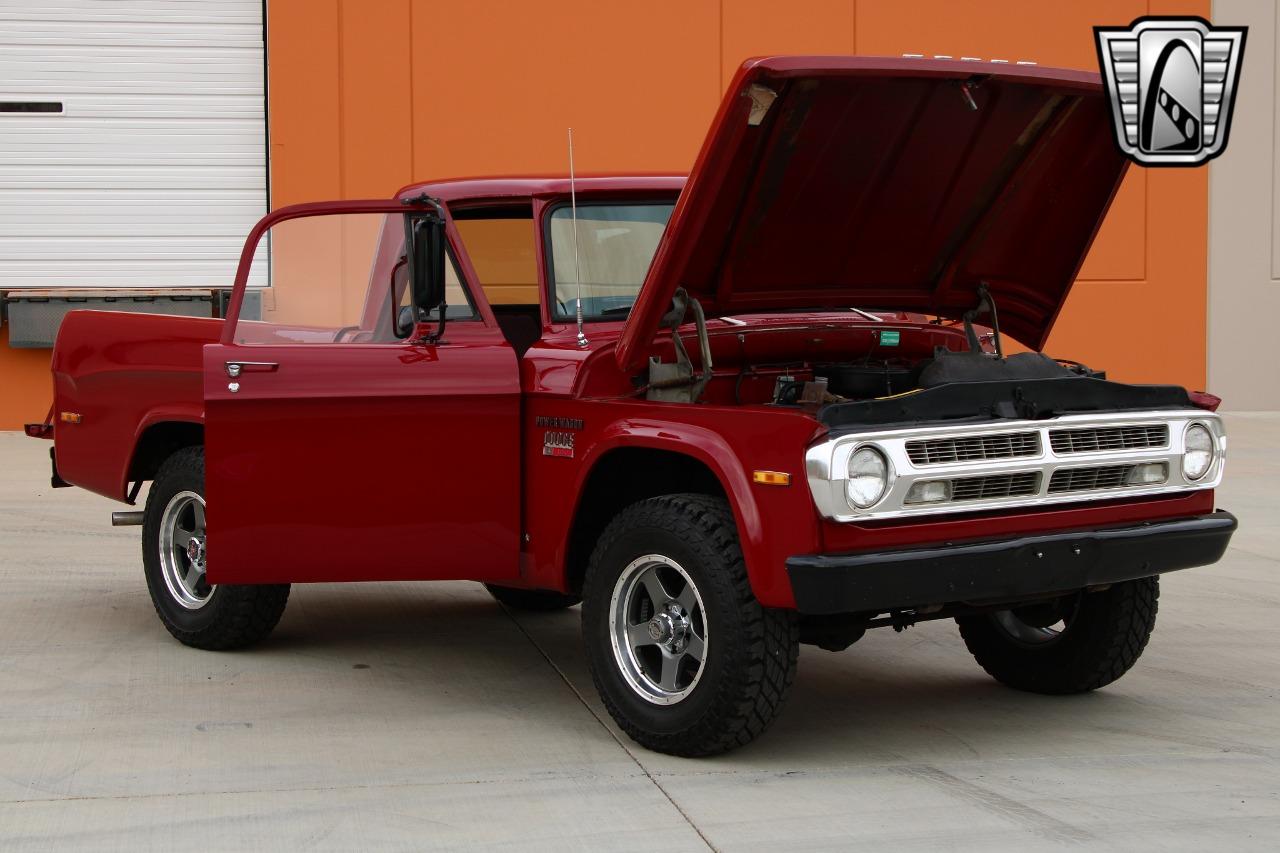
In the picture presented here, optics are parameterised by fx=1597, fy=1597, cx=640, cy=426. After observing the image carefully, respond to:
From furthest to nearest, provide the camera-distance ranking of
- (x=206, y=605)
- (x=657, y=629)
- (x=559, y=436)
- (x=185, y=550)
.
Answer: (x=185, y=550) → (x=206, y=605) → (x=559, y=436) → (x=657, y=629)

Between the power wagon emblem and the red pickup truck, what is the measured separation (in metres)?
0.01

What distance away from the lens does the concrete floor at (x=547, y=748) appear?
417 centimetres

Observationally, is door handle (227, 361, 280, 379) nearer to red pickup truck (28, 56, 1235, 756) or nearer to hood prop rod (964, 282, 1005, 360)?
red pickup truck (28, 56, 1235, 756)

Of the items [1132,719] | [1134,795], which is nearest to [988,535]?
[1134,795]

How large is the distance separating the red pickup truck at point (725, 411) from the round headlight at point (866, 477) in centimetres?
1

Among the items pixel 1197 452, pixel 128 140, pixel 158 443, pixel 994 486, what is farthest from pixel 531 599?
pixel 128 140

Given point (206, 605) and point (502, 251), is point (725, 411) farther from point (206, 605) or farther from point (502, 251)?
point (206, 605)

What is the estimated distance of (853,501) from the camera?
4.38 meters

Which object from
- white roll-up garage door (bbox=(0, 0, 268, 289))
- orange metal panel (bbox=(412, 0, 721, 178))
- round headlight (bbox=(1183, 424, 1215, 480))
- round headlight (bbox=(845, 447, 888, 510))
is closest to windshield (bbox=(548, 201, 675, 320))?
round headlight (bbox=(845, 447, 888, 510))

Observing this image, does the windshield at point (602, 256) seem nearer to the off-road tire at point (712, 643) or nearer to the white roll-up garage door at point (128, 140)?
the off-road tire at point (712, 643)

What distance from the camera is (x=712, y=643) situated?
4.63 metres

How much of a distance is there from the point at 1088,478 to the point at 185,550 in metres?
3.66

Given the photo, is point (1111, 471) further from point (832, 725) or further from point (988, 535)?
point (832, 725)

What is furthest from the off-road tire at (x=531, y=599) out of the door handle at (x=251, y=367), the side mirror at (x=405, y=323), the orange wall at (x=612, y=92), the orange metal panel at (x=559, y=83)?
the orange metal panel at (x=559, y=83)
